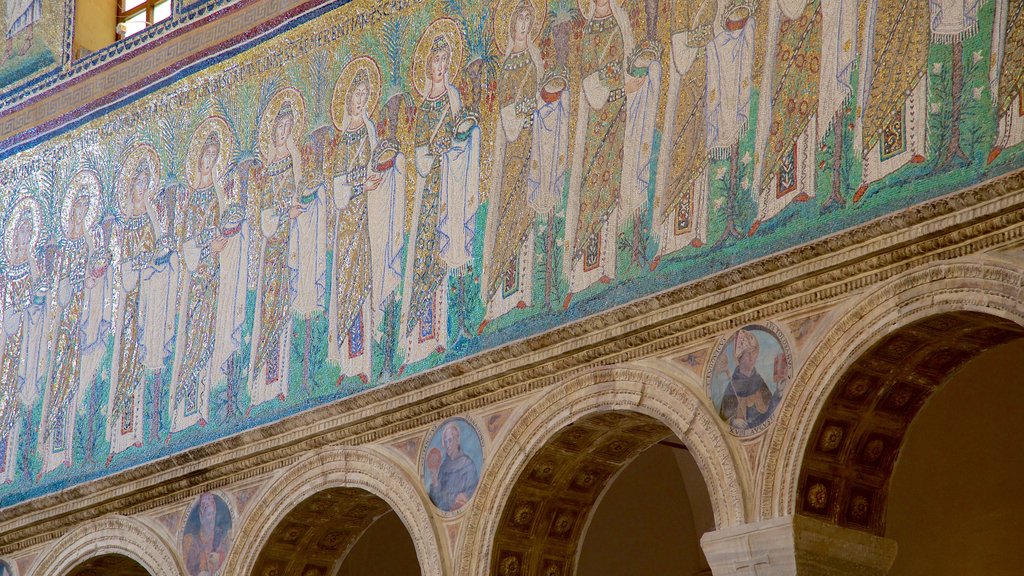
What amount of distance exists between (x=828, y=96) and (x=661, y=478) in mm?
5546

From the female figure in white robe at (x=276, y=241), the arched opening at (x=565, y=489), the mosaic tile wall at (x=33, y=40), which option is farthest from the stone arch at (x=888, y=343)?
the mosaic tile wall at (x=33, y=40)

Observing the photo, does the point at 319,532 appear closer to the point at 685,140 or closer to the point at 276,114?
the point at 276,114

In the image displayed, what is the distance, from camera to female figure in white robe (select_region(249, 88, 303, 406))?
12.2m

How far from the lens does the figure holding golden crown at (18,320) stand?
1416cm

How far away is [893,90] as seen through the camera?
8.97m

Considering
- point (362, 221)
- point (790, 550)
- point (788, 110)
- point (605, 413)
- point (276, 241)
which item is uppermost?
point (276, 241)

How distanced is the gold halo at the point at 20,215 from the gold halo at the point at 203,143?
1.94 metres

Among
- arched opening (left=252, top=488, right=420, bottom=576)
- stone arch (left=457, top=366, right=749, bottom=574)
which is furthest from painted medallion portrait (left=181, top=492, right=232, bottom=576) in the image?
stone arch (left=457, top=366, right=749, bottom=574)

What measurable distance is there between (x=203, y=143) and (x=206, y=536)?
10.5ft

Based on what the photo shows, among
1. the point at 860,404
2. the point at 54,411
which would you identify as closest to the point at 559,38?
the point at 860,404

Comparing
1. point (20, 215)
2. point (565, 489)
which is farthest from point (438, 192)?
point (20, 215)

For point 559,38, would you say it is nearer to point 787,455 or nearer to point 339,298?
point 339,298

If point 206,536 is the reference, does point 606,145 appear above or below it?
above

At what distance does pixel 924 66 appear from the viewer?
8.85 meters
